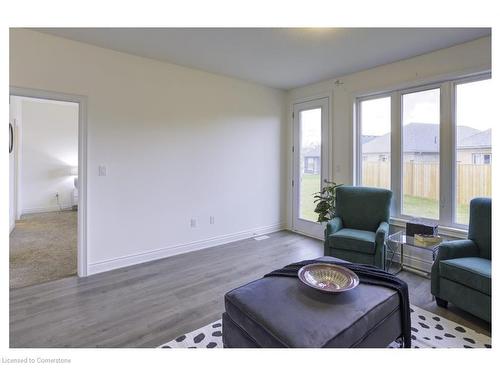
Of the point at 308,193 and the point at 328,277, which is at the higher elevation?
the point at 308,193

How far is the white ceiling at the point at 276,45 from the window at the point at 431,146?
0.53m

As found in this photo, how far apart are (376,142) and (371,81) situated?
84 centimetres

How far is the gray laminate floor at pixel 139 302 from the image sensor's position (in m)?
1.88

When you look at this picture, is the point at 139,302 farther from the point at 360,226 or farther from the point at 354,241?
the point at 360,226

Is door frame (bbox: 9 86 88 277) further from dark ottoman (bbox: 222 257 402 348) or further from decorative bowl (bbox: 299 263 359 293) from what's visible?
decorative bowl (bbox: 299 263 359 293)

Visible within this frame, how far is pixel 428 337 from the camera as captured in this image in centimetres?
186

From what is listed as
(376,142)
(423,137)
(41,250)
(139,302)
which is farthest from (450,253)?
(41,250)

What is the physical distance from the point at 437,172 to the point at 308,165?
1.90 meters

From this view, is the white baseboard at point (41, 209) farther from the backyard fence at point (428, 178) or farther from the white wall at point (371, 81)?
the backyard fence at point (428, 178)

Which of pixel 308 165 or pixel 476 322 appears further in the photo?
pixel 308 165

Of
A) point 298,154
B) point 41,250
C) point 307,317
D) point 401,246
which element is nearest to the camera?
point 307,317
